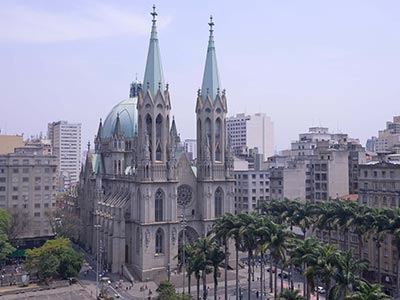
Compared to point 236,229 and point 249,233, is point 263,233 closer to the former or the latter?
point 249,233

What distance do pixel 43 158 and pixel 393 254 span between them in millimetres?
78087

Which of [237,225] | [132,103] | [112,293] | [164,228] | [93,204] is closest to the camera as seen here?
[237,225]

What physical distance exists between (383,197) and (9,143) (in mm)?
95701

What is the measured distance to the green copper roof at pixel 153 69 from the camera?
93.4 m

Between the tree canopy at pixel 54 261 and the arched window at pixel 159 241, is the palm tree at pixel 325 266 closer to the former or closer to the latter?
the arched window at pixel 159 241

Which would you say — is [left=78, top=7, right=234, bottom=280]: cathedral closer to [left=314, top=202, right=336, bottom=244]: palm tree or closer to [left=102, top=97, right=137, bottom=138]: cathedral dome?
[left=102, top=97, right=137, bottom=138]: cathedral dome

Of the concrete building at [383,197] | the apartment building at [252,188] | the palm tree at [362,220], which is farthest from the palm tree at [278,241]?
the apartment building at [252,188]

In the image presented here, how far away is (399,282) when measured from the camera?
67500 mm

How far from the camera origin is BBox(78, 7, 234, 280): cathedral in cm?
8931

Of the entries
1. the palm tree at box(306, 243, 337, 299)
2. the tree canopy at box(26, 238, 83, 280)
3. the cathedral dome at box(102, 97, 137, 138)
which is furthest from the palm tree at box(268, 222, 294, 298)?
the cathedral dome at box(102, 97, 137, 138)

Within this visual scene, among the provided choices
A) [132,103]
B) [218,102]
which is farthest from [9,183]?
[218,102]

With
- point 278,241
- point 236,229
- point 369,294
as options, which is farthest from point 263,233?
point 369,294

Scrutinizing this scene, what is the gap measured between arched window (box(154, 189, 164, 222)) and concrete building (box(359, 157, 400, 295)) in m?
36.8

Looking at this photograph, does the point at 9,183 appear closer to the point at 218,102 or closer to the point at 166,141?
the point at 166,141
